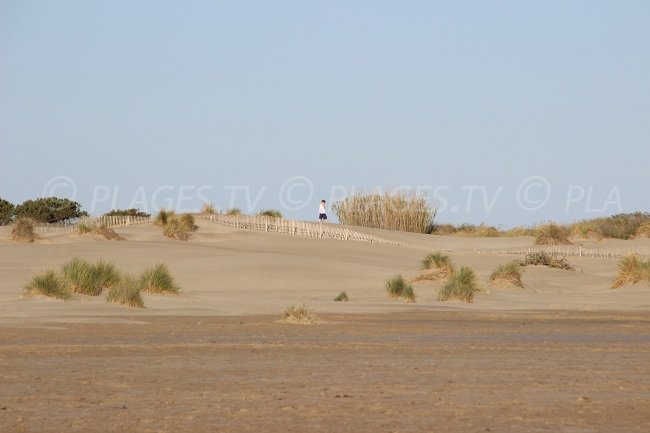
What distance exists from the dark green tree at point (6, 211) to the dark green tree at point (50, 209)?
0.28m

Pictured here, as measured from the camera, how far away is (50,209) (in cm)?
6556

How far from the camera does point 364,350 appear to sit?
15031mm

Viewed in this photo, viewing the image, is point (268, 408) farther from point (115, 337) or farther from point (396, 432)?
point (115, 337)

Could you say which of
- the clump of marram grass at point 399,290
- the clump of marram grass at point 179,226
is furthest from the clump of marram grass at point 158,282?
the clump of marram grass at point 179,226

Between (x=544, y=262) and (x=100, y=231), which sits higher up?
(x=100, y=231)

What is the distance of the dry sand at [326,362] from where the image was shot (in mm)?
9242

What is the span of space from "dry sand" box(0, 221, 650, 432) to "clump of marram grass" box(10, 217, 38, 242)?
7490mm

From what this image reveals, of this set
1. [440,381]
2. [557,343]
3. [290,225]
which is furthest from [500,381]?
[290,225]

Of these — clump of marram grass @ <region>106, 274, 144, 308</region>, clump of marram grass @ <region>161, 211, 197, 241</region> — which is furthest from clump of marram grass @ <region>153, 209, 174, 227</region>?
clump of marram grass @ <region>106, 274, 144, 308</region>

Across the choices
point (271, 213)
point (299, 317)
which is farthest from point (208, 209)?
point (299, 317)

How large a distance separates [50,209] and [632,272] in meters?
39.2

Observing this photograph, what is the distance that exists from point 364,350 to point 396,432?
21.4 ft

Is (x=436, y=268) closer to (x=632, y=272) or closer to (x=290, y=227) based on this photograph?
(x=632, y=272)

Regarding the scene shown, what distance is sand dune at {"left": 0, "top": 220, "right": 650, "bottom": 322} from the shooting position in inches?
926
